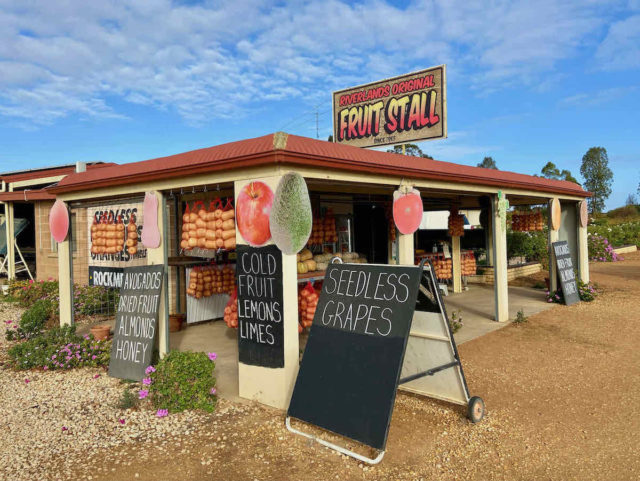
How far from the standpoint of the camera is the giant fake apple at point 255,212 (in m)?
5.09

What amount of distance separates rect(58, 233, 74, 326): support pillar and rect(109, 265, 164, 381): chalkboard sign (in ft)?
6.59

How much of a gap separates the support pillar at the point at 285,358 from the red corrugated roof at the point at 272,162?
30cm

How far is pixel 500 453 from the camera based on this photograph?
13.3 feet

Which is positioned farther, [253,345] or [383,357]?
[253,345]

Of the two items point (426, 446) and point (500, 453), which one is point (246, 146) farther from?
point (500, 453)

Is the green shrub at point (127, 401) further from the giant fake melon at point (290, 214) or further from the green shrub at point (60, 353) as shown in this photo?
the giant fake melon at point (290, 214)

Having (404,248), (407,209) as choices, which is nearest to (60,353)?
(404,248)

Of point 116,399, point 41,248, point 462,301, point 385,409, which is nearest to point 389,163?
point 385,409

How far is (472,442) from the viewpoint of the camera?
168 inches

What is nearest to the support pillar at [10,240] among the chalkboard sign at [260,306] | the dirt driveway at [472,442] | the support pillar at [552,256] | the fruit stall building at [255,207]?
the fruit stall building at [255,207]

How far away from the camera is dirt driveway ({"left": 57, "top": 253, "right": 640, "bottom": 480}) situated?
149 inches

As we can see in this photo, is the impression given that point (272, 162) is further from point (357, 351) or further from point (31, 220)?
point (31, 220)

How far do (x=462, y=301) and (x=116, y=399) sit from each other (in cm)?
906

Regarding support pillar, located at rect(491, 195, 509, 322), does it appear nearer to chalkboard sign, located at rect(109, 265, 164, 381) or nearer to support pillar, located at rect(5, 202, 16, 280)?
chalkboard sign, located at rect(109, 265, 164, 381)
